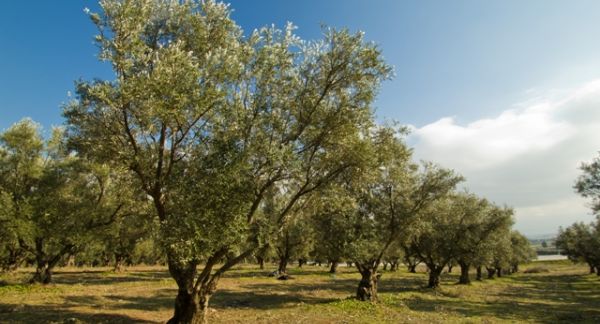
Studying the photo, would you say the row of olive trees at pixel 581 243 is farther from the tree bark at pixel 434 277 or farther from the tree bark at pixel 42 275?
the tree bark at pixel 42 275

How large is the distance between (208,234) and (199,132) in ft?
20.3

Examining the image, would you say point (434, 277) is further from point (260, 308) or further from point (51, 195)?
point (51, 195)

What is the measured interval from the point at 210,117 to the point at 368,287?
24.7m

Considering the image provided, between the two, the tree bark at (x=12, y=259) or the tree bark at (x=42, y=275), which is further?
the tree bark at (x=12, y=259)

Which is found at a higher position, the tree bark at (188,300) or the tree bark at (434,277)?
the tree bark at (188,300)

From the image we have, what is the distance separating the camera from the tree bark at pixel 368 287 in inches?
1439

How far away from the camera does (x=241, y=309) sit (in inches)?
1238

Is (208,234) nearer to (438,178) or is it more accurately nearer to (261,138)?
(261,138)

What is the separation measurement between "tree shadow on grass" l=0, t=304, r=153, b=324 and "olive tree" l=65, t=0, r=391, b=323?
20.8 ft

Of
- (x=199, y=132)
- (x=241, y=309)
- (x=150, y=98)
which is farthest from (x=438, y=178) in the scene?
(x=150, y=98)

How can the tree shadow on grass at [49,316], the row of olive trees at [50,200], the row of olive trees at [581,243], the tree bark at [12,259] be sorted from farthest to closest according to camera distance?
the row of olive trees at [581,243]
the tree bark at [12,259]
the row of olive trees at [50,200]
the tree shadow on grass at [49,316]

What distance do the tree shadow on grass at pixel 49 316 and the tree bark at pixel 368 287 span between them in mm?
20382

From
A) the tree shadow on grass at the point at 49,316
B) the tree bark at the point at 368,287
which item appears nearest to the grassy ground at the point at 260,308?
the tree shadow on grass at the point at 49,316

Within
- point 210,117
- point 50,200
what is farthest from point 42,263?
point 210,117
